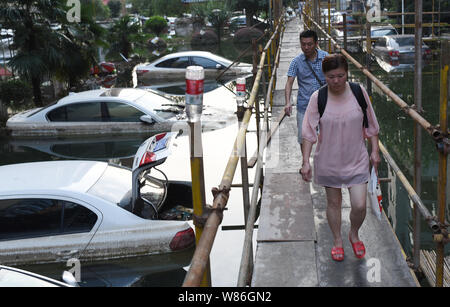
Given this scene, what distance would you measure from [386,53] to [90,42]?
1058cm

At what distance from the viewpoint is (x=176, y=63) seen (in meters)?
22.7

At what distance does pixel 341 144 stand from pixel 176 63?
1877 centimetres

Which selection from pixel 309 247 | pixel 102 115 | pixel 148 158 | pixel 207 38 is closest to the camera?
pixel 309 247

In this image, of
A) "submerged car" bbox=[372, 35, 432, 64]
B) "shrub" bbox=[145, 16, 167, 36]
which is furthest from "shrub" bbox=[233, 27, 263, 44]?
"submerged car" bbox=[372, 35, 432, 64]

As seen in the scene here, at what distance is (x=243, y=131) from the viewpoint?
4547 millimetres

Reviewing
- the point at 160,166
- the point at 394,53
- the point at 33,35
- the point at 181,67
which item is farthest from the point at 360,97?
the point at 394,53

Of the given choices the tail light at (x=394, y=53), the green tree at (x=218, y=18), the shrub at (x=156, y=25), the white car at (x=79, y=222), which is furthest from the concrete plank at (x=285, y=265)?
the shrub at (x=156, y=25)

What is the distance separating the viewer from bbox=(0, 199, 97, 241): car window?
22.5 ft

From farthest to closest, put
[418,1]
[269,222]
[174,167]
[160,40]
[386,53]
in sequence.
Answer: [160,40] < [386,53] < [174,167] < [269,222] < [418,1]

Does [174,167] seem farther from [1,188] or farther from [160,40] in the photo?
[160,40]

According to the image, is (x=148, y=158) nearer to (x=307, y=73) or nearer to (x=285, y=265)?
(x=307, y=73)

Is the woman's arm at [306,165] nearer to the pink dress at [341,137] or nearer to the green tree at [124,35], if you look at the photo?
the pink dress at [341,137]

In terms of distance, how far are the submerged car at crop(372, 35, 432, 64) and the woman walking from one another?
1896cm

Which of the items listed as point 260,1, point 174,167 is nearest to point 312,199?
point 174,167
